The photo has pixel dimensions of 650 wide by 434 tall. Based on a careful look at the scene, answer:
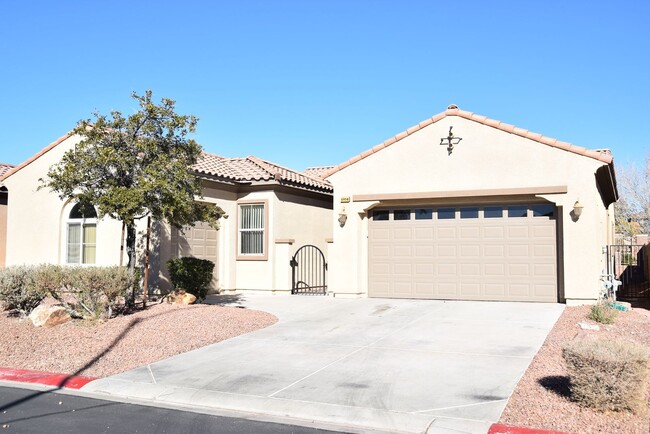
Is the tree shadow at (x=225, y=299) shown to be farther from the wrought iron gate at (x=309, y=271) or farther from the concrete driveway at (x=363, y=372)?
the concrete driveway at (x=363, y=372)

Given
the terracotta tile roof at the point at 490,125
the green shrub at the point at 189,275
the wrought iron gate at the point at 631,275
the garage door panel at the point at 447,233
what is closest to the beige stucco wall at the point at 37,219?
the green shrub at the point at 189,275

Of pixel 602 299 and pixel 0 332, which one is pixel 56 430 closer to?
pixel 0 332

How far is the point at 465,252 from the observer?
1556cm

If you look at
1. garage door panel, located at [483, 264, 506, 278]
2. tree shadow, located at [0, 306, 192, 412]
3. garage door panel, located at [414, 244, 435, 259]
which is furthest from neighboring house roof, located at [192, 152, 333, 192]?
garage door panel, located at [483, 264, 506, 278]

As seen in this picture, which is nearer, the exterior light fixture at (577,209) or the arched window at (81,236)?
the exterior light fixture at (577,209)

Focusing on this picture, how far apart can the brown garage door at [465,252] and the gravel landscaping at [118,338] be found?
4.31m

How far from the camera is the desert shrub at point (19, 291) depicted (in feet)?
42.1

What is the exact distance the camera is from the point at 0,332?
38.1ft

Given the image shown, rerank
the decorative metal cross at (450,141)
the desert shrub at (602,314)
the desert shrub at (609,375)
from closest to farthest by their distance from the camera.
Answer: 1. the desert shrub at (609,375)
2. the desert shrub at (602,314)
3. the decorative metal cross at (450,141)

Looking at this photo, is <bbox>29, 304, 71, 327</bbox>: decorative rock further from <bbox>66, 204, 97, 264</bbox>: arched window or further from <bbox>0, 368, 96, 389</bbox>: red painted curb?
<bbox>66, 204, 97, 264</bbox>: arched window

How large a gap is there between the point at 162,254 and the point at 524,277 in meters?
9.42

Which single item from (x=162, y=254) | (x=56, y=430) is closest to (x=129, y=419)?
(x=56, y=430)

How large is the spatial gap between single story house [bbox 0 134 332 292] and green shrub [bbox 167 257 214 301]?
1.58m

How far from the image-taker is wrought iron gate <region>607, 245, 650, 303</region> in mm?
17078
